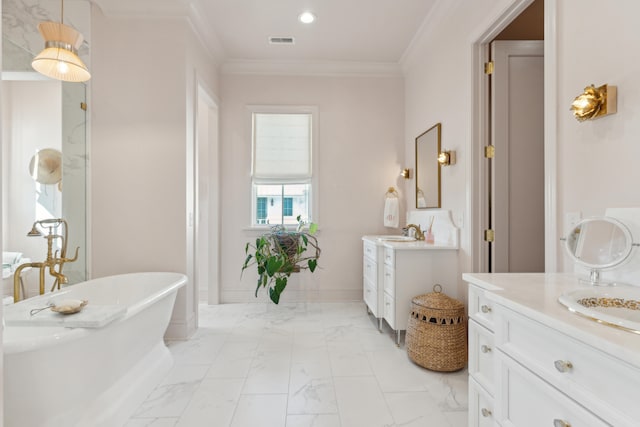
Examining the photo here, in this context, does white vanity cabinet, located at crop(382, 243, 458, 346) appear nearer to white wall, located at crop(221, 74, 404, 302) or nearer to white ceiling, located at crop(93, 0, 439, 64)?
white wall, located at crop(221, 74, 404, 302)

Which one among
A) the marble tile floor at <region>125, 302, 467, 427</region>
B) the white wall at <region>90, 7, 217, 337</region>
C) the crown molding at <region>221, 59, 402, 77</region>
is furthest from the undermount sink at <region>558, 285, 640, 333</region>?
the crown molding at <region>221, 59, 402, 77</region>

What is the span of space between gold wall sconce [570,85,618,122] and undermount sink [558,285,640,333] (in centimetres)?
71

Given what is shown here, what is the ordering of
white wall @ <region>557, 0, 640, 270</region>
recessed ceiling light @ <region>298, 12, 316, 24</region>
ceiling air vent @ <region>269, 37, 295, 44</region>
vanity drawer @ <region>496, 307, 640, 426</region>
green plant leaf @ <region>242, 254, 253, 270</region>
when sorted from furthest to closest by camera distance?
green plant leaf @ <region>242, 254, 253, 270</region>
ceiling air vent @ <region>269, 37, 295, 44</region>
recessed ceiling light @ <region>298, 12, 316, 24</region>
white wall @ <region>557, 0, 640, 270</region>
vanity drawer @ <region>496, 307, 640, 426</region>

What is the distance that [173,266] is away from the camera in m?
2.86

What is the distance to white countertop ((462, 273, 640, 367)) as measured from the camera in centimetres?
69

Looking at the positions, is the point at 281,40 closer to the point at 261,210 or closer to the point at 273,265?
the point at 261,210

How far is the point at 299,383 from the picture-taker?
2.15 m

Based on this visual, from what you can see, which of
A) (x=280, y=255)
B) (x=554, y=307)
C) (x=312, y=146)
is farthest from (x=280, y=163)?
(x=554, y=307)

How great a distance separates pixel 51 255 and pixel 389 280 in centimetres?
263

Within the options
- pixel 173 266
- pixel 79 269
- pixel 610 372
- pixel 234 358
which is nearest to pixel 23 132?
pixel 79 269

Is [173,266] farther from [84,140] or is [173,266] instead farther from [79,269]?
[84,140]

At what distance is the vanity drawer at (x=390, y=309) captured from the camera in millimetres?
2648

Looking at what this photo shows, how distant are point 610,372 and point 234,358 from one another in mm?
2372

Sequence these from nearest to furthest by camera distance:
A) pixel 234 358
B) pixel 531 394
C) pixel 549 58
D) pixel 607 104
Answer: pixel 531 394
pixel 607 104
pixel 549 58
pixel 234 358
